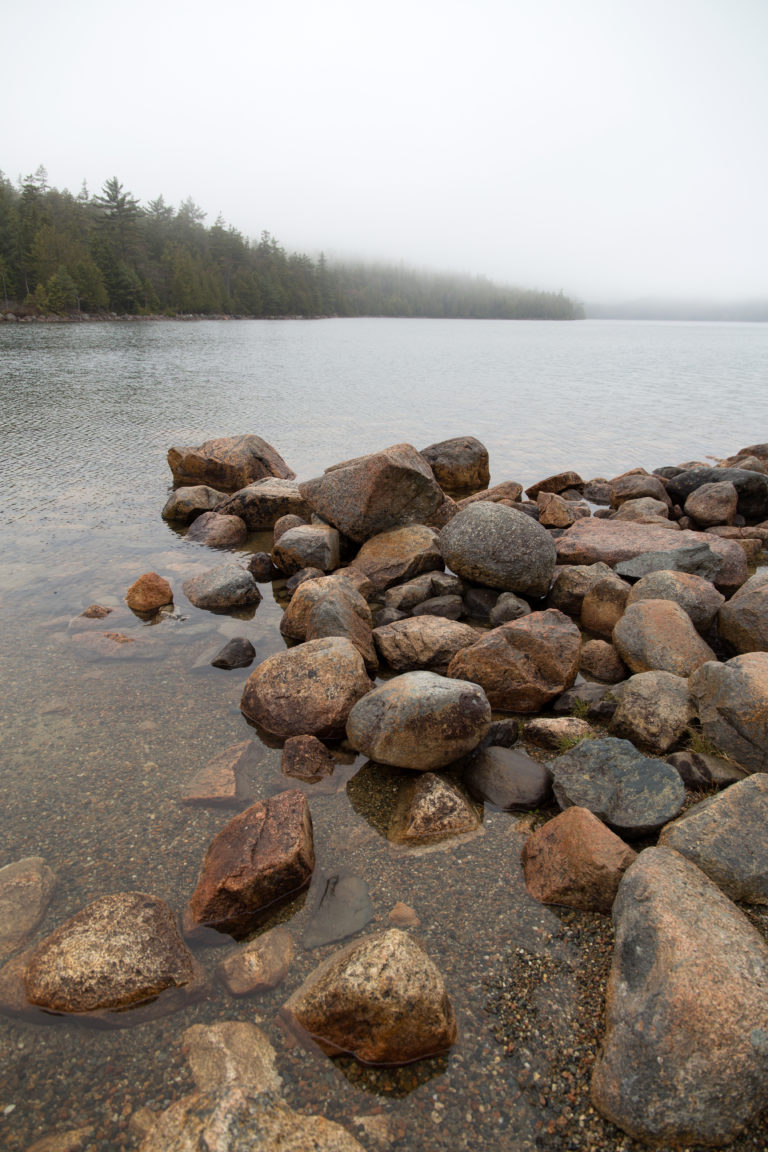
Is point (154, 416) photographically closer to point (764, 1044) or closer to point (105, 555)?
point (105, 555)

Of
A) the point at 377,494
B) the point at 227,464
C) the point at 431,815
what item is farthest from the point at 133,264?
the point at 431,815

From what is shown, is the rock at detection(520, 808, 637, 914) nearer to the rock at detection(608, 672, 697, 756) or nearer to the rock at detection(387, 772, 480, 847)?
the rock at detection(387, 772, 480, 847)

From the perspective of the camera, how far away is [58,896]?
5066 mm

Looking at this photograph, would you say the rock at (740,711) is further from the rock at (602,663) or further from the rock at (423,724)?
the rock at (423,724)

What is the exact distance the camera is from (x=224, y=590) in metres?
10.6

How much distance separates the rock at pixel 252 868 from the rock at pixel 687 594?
5802 millimetres

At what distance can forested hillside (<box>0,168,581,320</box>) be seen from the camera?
89.0 metres

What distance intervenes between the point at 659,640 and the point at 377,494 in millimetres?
5968

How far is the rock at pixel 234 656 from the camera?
866cm

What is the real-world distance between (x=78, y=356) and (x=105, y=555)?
44070 mm

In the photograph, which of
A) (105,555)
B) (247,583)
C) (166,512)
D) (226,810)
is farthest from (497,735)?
(166,512)

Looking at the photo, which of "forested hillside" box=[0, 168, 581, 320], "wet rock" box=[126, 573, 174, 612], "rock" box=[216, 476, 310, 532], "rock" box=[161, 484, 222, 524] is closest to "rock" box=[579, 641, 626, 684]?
"wet rock" box=[126, 573, 174, 612]

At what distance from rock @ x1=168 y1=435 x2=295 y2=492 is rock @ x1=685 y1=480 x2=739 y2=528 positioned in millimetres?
11081

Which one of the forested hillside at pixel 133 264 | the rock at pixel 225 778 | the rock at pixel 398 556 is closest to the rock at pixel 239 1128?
the rock at pixel 225 778
